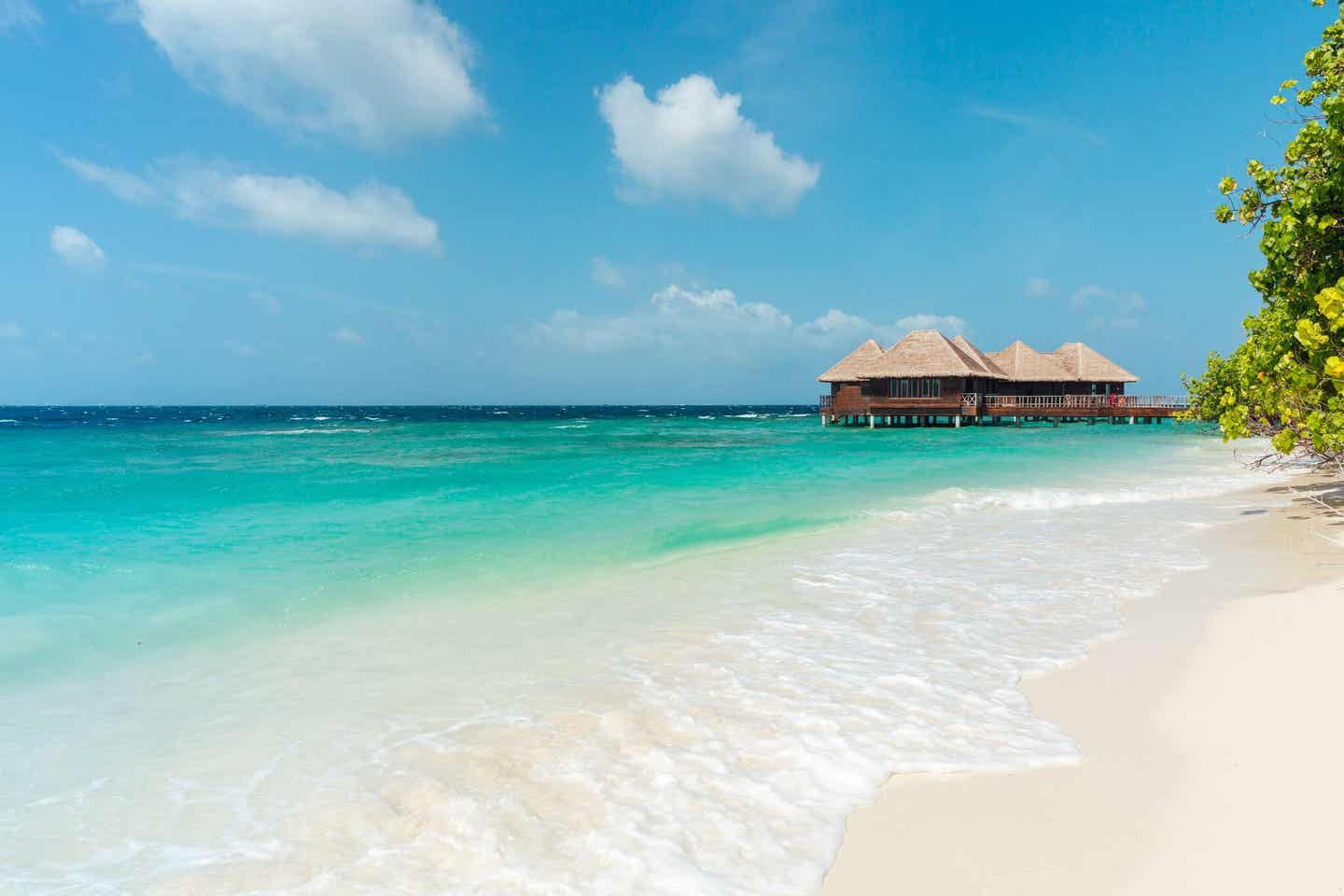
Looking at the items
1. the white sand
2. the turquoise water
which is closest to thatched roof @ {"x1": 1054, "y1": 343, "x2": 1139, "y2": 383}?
the turquoise water

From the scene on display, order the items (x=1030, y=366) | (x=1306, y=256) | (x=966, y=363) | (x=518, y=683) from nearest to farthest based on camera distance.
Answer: (x=518, y=683) < (x=1306, y=256) < (x=966, y=363) < (x=1030, y=366)

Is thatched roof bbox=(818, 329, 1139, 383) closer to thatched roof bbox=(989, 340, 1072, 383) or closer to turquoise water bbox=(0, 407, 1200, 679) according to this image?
thatched roof bbox=(989, 340, 1072, 383)

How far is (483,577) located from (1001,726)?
17.5 ft

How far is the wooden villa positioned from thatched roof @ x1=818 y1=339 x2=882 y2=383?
0.19 feet

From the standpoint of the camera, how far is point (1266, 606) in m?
5.32

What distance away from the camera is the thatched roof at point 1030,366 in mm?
43562

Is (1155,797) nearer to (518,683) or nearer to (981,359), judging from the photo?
(518,683)

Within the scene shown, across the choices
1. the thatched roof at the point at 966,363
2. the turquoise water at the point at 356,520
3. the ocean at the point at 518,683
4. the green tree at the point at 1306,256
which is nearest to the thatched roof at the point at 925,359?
the thatched roof at the point at 966,363

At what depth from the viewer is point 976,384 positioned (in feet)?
135

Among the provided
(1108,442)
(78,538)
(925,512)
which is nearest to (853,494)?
(925,512)

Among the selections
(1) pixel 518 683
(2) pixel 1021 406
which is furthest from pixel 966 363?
(1) pixel 518 683

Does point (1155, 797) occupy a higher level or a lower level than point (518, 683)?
higher

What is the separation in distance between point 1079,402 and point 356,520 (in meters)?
42.8

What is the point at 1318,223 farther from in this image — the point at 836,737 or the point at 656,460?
the point at 656,460
